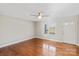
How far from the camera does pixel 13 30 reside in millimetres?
6605

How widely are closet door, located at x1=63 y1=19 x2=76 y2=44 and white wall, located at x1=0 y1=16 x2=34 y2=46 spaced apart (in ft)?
12.7

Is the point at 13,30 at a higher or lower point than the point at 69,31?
higher

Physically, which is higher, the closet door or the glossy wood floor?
the closet door

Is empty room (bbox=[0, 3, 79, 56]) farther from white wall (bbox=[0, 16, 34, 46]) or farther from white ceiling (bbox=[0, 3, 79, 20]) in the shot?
white ceiling (bbox=[0, 3, 79, 20])

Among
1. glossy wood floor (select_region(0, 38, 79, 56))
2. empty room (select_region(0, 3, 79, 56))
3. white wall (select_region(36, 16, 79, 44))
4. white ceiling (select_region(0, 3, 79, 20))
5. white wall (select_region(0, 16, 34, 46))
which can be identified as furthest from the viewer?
white wall (select_region(36, 16, 79, 44))

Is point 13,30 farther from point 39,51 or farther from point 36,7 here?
point 36,7

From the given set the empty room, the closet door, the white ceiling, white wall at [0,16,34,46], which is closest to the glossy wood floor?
the empty room

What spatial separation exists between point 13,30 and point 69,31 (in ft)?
14.7

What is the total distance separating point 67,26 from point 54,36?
1792mm

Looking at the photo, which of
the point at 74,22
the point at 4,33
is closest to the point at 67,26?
the point at 74,22

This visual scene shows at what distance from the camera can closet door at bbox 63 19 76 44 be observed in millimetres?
6316

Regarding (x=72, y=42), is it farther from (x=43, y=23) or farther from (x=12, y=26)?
(x=12, y=26)

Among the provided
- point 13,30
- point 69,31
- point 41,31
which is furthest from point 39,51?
point 41,31

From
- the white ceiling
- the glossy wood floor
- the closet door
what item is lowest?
the glossy wood floor
